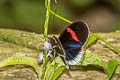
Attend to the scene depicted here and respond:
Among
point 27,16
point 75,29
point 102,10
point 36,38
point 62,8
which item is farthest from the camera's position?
point 102,10

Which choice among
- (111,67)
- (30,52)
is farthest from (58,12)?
(111,67)

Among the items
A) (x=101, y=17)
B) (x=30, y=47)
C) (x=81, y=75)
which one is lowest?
(x=81, y=75)

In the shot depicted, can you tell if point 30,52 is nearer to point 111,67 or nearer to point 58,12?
point 111,67

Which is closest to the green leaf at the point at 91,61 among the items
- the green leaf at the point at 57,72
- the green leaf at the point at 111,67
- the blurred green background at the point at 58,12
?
the green leaf at the point at 111,67

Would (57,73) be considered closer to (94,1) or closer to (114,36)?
(114,36)

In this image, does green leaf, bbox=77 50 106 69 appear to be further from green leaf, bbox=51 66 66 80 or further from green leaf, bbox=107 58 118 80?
green leaf, bbox=51 66 66 80

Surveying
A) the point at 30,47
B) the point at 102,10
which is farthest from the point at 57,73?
the point at 102,10
